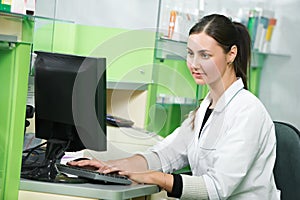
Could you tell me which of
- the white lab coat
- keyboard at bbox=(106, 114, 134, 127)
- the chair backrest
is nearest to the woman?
the white lab coat

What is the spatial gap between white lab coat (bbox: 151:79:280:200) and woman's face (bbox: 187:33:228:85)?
9cm

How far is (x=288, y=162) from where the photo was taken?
2.35 m

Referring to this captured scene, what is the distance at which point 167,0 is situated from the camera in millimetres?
3455

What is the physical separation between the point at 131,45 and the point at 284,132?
1.16 m

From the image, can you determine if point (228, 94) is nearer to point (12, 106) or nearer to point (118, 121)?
point (118, 121)

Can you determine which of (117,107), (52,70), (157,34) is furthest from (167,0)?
(52,70)

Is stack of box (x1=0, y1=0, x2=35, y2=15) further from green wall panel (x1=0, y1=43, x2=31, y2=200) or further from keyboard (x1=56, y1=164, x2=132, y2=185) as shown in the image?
keyboard (x1=56, y1=164, x2=132, y2=185)

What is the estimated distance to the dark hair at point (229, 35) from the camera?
229cm

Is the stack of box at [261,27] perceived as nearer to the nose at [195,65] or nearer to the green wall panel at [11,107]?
the nose at [195,65]

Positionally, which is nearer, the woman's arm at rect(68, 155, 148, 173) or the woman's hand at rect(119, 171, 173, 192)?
the woman's hand at rect(119, 171, 173, 192)

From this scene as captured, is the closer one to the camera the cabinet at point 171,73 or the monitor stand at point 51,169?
the monitor stand at point 51,169

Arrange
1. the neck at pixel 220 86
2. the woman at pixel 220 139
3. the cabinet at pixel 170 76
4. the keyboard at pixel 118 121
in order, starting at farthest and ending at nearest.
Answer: the cabinet at pixel 170 76
the keyboard at pixel 118 121
the neck at pixel 220 86
the woman at pixel 220 139

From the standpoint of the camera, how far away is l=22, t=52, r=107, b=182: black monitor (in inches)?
76.2

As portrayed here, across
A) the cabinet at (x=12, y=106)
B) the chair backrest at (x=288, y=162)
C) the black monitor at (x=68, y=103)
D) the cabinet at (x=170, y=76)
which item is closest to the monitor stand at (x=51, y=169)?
the black monitor at (x=68, y=103)
